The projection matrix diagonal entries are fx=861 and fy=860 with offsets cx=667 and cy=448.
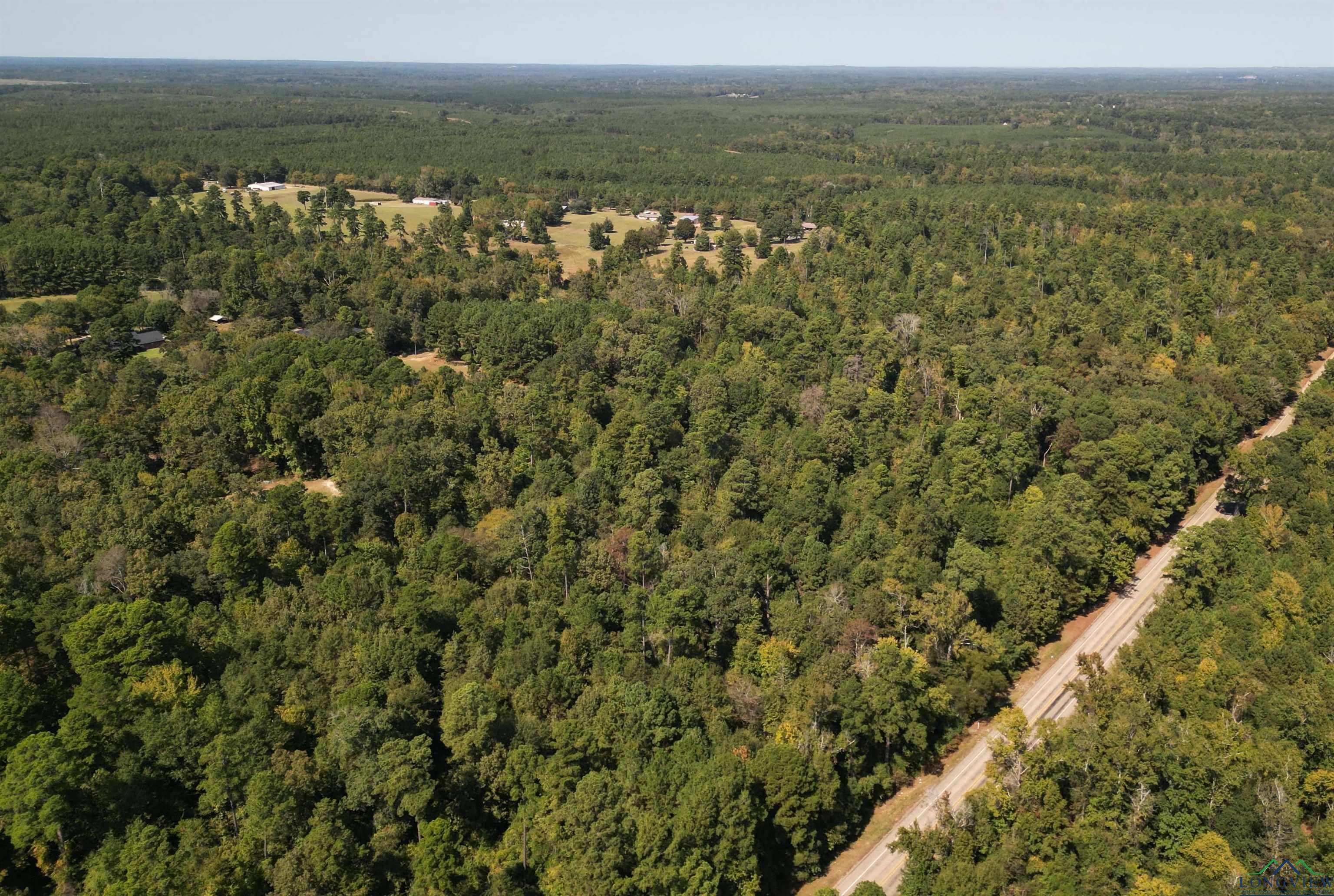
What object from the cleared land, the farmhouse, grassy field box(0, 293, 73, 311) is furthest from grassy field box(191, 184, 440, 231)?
the cleared land

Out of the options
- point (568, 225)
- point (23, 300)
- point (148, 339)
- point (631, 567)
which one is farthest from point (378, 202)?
point (631, 567)

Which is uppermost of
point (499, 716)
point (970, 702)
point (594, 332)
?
point (594, 332)

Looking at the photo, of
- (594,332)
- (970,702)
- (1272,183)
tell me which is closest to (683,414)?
(594,332)

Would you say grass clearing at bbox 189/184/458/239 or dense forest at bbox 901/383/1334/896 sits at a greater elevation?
grass clearing at bbox 189/184/458/239

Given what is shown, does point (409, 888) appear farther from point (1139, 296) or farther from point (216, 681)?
point (1139, 296)

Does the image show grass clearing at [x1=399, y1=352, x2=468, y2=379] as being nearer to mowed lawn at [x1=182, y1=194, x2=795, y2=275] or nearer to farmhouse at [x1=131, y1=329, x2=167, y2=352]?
farmhouse at [x1=131, y1=329, x2=167, y2=352]

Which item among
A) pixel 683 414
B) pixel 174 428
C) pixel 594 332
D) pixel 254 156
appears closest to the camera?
pixel 174 428

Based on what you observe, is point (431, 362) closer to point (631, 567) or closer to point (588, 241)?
point (631, 567)
